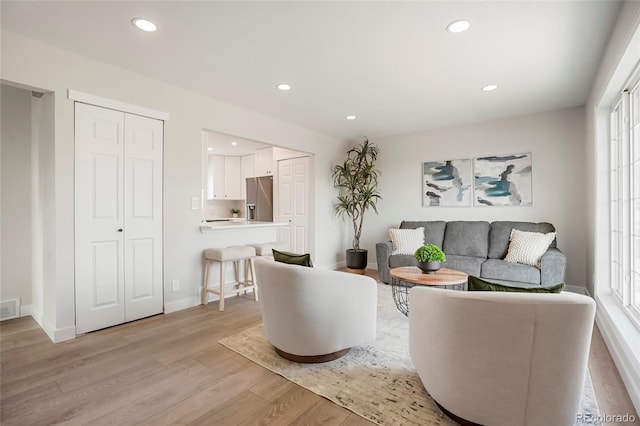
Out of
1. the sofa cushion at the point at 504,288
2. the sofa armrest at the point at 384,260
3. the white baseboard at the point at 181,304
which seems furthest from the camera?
the sofa armrest at the point at 384,260

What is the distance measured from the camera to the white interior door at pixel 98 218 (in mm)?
2789

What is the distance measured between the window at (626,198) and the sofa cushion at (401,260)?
2.09 metres

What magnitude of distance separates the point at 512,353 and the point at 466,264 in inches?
116

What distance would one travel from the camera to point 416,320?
5.82 feet

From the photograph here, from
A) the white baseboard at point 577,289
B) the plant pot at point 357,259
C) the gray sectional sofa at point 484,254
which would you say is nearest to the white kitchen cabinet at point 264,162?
the plant pot at point 357,259

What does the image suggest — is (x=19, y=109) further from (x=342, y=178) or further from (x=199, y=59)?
(x=342, y=178)

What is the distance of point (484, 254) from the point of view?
4.44 meters

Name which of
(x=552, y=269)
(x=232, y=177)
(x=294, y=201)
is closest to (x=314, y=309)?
(x=552, y=269)

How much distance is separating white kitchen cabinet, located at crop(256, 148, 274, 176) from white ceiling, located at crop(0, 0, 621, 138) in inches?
97.4

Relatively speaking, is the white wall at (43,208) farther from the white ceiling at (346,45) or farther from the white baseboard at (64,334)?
the white ceiling at (346,45)

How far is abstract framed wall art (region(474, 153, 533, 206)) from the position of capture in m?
4.53

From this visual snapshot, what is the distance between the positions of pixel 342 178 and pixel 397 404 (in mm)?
4518

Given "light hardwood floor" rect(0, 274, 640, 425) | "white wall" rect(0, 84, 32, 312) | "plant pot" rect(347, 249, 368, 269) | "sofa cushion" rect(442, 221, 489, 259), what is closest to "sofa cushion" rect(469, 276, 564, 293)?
"light hardwood floor" rect(0, 274, 640, 425)

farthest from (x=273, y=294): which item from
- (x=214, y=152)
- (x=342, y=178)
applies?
(x=214, y=152)
